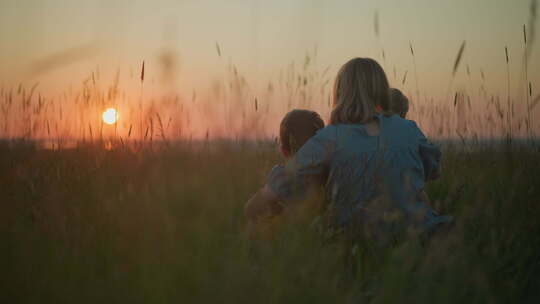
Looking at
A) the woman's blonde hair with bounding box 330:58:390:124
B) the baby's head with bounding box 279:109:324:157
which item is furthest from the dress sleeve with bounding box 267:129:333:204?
the baby's head with bounding box 279:109:324:157

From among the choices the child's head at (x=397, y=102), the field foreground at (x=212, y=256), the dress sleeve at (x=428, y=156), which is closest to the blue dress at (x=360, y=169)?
the dress sleeve at (x=428, y=156)

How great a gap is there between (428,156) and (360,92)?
434 mm

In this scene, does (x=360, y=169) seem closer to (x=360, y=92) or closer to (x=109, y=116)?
(x=360, y=92)

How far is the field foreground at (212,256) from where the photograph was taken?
1.04 metres

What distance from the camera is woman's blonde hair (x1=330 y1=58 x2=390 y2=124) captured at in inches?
73.7

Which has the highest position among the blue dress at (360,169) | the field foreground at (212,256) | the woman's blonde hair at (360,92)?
the woman's blonde hair at (360,92)

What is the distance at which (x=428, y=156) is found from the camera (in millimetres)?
1975

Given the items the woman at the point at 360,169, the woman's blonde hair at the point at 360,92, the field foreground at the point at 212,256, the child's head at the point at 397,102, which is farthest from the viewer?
the child's head at the point at 397,102

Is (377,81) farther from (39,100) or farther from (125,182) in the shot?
(39,100)

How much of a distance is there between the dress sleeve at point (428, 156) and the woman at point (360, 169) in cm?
8

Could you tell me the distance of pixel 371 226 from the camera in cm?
170

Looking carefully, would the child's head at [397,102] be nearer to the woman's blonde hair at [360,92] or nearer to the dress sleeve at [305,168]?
the woman's blonde hair at [360,92]

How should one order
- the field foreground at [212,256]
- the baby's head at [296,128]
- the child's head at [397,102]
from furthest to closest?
the child's head at [397,102], the baby's head at [296,128], the field foreground at [212,256]

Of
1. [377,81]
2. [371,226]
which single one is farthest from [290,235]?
[377,81]
